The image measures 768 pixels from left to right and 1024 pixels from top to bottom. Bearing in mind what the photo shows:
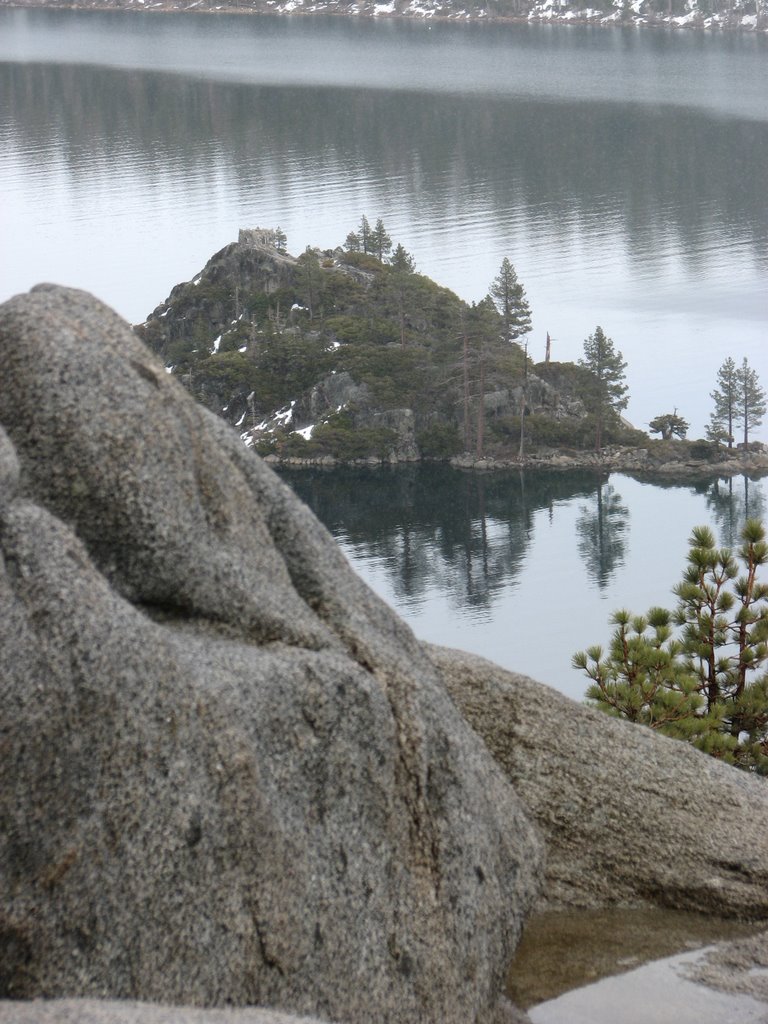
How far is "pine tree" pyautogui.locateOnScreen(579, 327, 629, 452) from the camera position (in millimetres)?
98875

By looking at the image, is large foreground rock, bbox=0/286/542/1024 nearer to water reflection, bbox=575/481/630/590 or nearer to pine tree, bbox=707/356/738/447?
water reflection, bbox=575/481/630/590

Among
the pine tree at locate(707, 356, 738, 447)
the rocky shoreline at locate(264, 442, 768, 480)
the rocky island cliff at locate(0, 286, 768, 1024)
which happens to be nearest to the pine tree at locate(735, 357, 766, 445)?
the pine tree at locate(707, 356, 738, 447)

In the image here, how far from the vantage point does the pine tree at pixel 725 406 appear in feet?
309

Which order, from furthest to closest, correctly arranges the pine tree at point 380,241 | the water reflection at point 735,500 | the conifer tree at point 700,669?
the pine tree at point 380,241 < the water reflection at point 735,500 < the conifer tree at point 700,669

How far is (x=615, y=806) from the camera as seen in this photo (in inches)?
443

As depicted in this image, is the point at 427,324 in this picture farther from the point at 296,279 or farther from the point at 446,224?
the point at 446,224

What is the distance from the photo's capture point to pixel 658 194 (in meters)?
159

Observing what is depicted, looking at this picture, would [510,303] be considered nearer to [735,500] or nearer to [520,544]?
[735,500]

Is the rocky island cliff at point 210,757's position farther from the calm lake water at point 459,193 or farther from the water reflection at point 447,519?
the calm lake water at point 459,193

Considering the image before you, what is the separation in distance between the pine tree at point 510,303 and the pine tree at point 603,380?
28.4ft

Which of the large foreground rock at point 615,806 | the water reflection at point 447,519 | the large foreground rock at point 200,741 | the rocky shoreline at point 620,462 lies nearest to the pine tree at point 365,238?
the rocky shoreline at point 620,462

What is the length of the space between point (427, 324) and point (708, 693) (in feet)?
323

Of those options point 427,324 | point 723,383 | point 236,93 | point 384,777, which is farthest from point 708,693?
point 236,93

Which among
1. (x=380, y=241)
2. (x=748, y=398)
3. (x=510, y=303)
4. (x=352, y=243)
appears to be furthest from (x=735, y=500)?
(x=352, y=243)
